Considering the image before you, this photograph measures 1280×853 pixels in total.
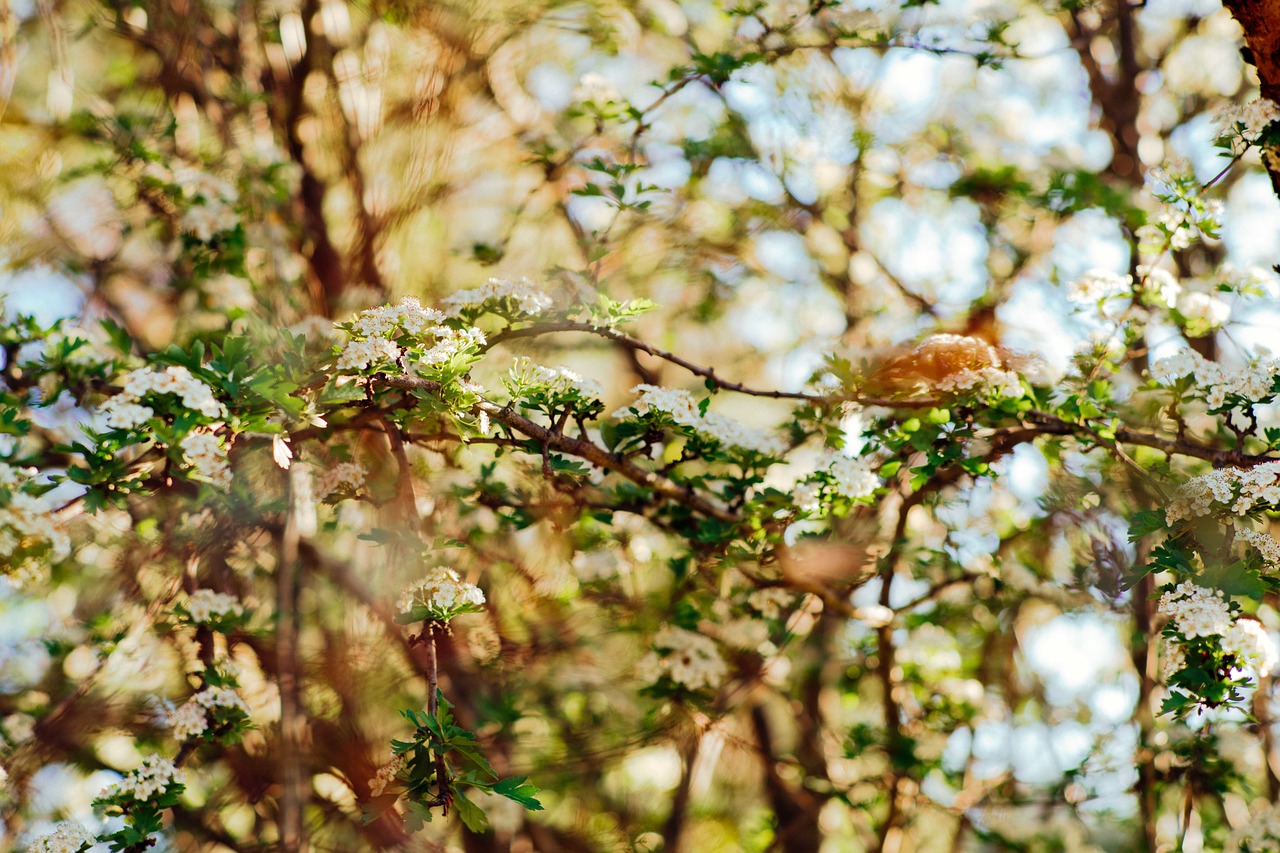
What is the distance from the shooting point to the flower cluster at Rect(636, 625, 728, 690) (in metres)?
2.87

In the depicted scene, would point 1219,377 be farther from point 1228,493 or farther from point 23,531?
point 23,531

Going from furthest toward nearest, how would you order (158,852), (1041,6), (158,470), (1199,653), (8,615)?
(1041,6) < (8,615) < (158,852) < (158,470) < (1199,653)

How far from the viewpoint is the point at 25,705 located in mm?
2814

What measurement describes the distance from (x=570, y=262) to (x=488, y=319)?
86cm

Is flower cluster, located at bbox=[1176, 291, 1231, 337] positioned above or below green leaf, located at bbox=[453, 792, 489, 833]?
above

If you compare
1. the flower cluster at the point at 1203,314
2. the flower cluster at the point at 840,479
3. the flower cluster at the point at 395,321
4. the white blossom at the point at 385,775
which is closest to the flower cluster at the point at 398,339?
the flower cluster at the point at 395,321

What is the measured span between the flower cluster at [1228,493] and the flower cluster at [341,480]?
5.85 feet

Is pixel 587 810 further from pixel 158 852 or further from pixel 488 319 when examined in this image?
pixel 488 319

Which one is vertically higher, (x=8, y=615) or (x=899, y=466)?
(x=899, y=466)

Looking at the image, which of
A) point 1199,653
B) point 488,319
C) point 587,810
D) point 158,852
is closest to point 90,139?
point 488,319

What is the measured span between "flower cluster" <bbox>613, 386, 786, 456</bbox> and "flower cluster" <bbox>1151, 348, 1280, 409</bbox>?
94 centimetres

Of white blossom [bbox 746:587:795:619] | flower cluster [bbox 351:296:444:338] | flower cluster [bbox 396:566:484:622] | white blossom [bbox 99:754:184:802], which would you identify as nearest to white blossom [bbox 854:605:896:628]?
white blossom [bbox 746:587:795:619]

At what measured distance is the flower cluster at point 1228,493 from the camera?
182cm

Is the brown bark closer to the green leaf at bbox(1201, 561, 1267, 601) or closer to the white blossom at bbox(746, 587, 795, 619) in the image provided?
the green leaf at bbox(1201, 561, 1267, 601)
